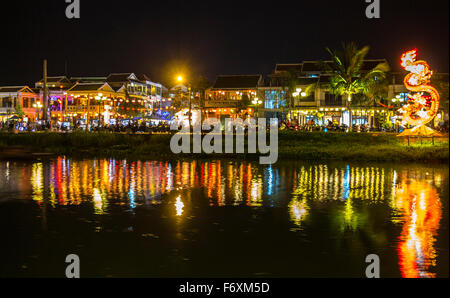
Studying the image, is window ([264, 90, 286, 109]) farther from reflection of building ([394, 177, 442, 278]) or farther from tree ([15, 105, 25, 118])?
reflection of building ([394, 177, 442, 278])

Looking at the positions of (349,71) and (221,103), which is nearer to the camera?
(349,71)

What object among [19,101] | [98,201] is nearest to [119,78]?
[19,101]

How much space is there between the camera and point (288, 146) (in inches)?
1213

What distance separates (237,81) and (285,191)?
49.6m

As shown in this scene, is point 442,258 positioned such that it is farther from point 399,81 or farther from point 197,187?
point 399,81

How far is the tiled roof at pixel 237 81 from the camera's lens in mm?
62125

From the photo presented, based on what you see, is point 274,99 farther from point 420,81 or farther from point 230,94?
point 420,81

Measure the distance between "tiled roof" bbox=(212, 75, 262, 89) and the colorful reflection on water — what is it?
39.7 m

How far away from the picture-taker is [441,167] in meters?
22.4

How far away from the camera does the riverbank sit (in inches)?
1019

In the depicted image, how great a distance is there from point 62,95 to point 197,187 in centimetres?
5732

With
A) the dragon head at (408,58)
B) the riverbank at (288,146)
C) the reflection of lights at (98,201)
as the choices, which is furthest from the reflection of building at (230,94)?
the reflection of lights at (98,201)

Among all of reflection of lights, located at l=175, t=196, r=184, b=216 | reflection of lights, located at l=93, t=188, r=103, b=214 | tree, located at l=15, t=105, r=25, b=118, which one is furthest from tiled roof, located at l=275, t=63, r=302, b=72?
reflection of lights, located at l=175, t=196, r=184, b=216

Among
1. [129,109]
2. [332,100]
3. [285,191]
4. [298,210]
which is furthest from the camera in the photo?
[332,100]
